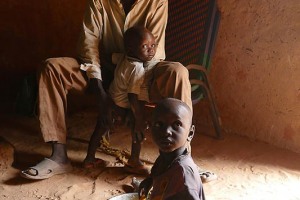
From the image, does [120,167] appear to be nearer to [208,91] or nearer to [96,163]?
[96,163]

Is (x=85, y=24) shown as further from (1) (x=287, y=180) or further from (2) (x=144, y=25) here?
(1) (x=287, y=180)

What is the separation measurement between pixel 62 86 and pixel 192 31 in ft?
3.55

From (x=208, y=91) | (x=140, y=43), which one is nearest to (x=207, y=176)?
(x=208, y=91)

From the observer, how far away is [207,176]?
2486 mm

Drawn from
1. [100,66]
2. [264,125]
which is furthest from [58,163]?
[264,125]

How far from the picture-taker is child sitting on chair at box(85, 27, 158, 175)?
2.36m

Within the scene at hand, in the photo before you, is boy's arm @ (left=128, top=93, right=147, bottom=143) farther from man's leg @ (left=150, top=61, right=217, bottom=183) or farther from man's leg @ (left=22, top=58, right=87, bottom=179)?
man's leg @ (left=22, top=58, right=87, bottom=179)

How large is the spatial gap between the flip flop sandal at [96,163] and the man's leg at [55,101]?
139 mm

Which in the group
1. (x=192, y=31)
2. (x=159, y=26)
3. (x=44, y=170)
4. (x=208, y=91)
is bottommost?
(x=44, y=170)

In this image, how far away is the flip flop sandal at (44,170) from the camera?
2.36m

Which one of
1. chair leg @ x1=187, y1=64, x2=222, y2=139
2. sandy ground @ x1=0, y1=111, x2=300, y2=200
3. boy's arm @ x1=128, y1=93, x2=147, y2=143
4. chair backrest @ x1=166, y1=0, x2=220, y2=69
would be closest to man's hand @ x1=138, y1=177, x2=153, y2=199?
sandy ground @ x1=0, y1=111, x2=300, y2=200

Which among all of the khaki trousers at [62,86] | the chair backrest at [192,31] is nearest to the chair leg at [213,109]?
the chair backrest at [192,31]

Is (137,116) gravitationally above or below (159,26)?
below

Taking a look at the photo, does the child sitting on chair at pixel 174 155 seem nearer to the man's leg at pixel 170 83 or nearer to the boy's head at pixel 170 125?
the boy's head at pixel 170 125
